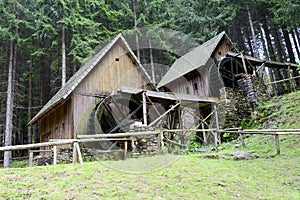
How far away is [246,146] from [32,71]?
1880cm

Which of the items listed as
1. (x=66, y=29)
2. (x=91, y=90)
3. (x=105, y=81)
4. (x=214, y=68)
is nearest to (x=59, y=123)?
(x=91, y=90)

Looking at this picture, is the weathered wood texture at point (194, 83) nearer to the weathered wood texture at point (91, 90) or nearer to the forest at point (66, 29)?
the weathered wood texture at point (91, 90)

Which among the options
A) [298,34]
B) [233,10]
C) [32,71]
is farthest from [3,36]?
[298,34]

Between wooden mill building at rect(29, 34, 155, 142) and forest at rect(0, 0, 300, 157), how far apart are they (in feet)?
10.3

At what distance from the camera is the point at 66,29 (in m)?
17.7

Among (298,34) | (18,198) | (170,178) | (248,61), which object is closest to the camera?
(18,198)

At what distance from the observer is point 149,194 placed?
4.21 metres

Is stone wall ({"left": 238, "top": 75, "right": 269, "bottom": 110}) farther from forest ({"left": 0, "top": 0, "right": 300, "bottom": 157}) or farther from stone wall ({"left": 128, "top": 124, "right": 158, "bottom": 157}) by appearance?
stone wall ({"left": 128, "top": 124, "right": 158, "bottom": 157})

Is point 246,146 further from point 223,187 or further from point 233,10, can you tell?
point 233,10

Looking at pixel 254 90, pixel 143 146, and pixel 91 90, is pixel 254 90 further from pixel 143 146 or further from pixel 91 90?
pixel 91 90

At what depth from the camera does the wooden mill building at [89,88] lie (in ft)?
40.4

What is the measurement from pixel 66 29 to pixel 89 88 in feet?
23.3

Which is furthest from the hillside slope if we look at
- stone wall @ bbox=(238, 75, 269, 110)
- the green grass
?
the green grass

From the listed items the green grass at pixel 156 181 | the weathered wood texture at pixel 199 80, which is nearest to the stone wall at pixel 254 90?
the weathered wood texture at pixel 199 80
